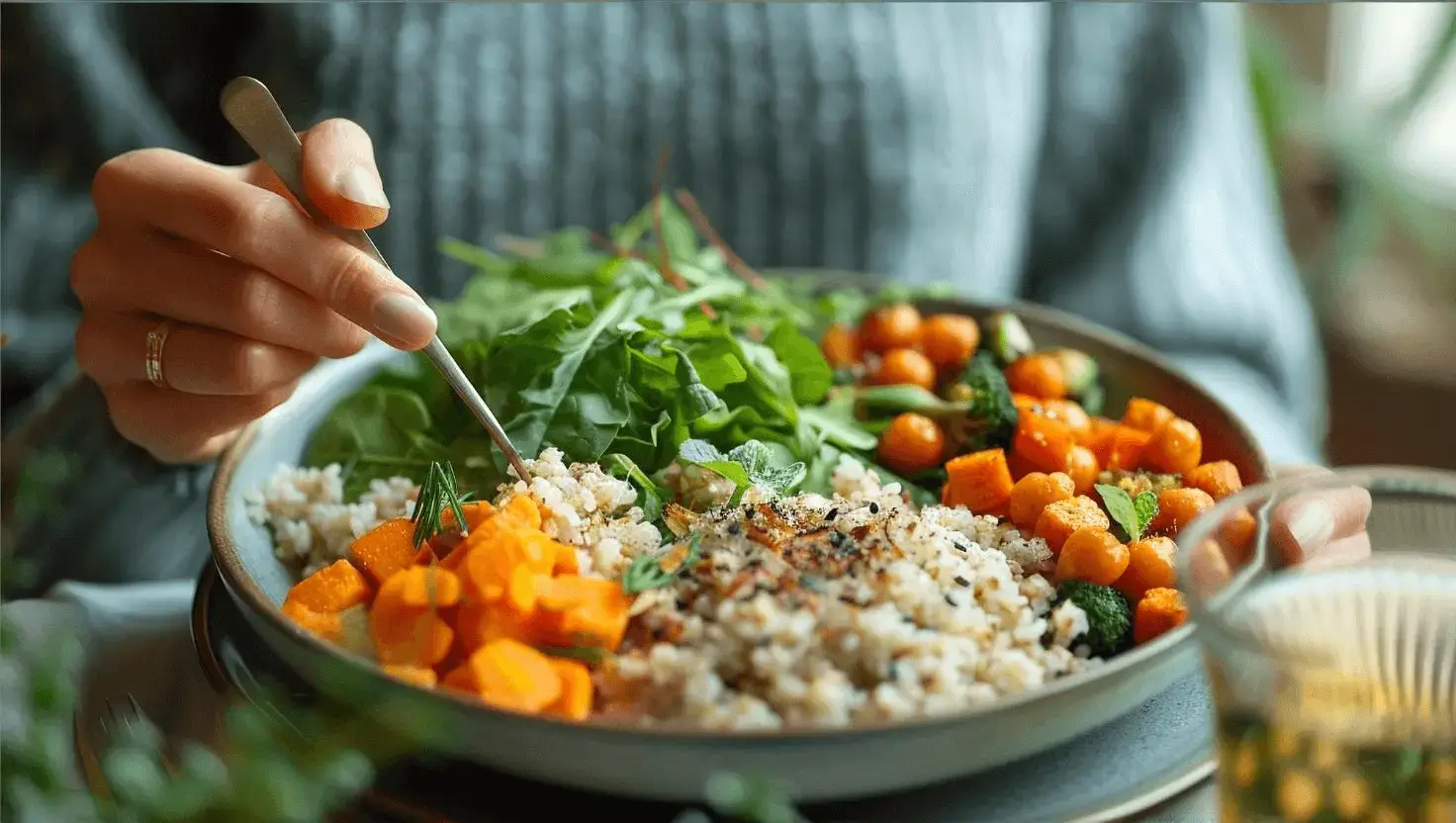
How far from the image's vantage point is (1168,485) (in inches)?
33.9

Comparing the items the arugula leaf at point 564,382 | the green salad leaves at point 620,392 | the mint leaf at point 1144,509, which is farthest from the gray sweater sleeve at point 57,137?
the mint leaf at point 1144,509

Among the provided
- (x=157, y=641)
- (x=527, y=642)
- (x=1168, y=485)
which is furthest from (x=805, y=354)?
(x=157, y=641)

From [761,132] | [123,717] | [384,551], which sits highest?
[761,132]

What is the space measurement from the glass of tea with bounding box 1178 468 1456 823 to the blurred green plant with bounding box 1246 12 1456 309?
178 centimetres

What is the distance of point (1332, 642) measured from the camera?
0.58 metres

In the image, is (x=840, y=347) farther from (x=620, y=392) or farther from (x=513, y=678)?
(x=513, y=678)

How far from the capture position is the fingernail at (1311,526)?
62 cm

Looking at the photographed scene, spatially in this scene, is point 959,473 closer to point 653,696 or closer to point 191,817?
point 653,696

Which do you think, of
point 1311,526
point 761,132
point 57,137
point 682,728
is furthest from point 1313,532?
point 57,137

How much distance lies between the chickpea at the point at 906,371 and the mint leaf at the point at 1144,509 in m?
0.24

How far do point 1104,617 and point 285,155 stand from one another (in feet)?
1.96

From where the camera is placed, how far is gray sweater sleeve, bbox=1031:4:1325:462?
1722 millimetres

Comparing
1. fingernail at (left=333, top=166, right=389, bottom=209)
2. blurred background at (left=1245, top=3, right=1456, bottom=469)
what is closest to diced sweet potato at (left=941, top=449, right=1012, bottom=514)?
fingernail at (left=333, top=166, right=389, bottom=209)

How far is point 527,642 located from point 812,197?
1.15 m
